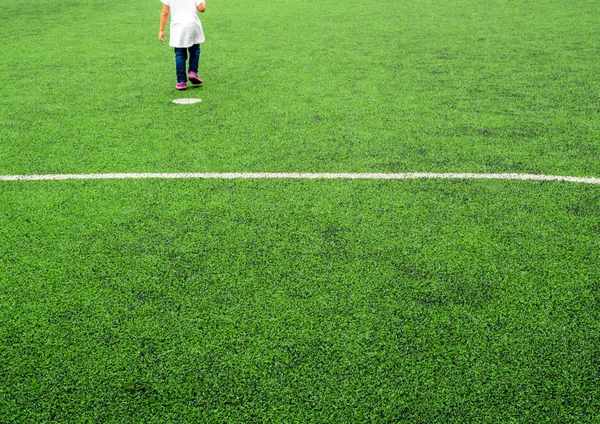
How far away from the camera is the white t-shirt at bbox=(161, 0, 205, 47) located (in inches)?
217

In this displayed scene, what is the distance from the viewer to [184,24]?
217 inches

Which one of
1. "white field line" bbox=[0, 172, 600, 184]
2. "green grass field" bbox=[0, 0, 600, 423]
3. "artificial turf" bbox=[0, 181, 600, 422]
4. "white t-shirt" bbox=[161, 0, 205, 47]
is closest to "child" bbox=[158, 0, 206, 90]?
"white t-shirt" bbox=[161, 0, 205, 47]

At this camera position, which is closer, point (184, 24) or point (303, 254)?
point (303, 254)

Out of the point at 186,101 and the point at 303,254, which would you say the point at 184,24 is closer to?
the point at 186,101

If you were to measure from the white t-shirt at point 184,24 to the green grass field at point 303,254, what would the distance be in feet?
1.72

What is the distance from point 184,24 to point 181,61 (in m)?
0.37

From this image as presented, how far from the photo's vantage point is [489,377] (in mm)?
2053

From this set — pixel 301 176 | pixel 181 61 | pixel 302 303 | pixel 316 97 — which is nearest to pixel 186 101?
pixel 181 61

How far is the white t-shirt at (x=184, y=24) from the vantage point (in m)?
5.51

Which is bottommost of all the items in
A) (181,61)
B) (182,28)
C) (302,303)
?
(302,303)

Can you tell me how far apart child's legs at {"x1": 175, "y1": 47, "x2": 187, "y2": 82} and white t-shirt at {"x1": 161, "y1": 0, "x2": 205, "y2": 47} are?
9 centimetres

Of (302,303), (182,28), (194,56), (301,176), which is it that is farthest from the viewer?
(194,56)

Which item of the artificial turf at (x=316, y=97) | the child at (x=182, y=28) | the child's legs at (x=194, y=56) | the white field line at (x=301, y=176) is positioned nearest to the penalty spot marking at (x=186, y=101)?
the artificial turf at (x=316, y=97)

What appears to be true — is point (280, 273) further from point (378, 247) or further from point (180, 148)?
point (180, 148)
